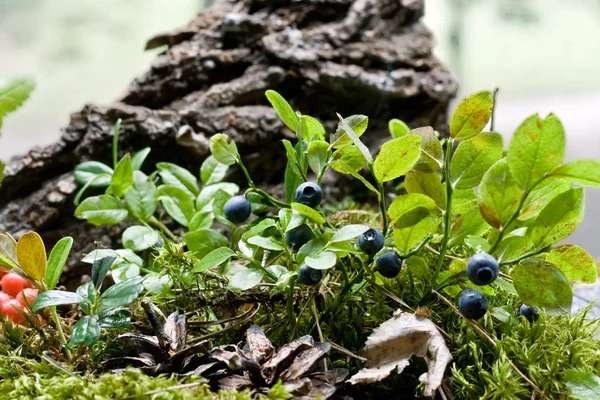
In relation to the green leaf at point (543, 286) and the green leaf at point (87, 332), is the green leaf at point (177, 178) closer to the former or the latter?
the green leaf at point (87, 332)

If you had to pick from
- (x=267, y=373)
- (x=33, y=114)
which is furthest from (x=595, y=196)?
(x=33, y=114)

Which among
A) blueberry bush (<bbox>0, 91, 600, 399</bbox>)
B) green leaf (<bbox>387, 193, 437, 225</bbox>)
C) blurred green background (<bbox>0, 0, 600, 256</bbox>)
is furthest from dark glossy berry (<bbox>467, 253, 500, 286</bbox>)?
blurred green background (<bbox>0, 0, 600, 256</bbox>)

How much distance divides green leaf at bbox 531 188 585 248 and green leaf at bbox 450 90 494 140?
0.45 ft

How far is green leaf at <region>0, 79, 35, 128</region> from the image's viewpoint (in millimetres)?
807

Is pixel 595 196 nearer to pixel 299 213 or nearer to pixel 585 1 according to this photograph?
pixel 585 1

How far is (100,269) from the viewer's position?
745 millimetres

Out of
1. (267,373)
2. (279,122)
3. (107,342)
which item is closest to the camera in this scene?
(267,373)

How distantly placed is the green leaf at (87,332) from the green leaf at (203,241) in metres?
0.22

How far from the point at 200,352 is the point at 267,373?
10 centimetres

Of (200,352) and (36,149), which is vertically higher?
(36,149)

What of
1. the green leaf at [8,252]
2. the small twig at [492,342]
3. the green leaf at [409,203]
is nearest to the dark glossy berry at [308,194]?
the green leaf at [409,203]

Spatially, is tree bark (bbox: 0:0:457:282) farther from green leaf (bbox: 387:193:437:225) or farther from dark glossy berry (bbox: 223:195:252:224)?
green leaf (bbox: 387:193:437:225)

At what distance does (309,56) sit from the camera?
1.56 meters

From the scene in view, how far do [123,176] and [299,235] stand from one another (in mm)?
473
